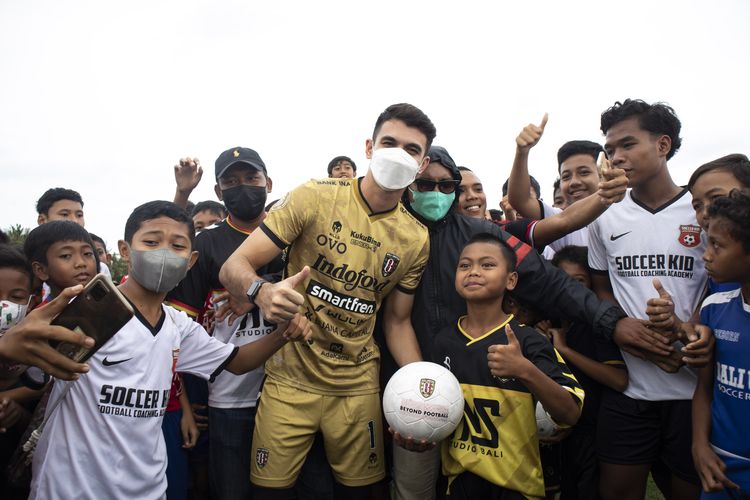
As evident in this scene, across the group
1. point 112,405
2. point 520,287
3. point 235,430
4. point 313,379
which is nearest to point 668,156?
point 520,287

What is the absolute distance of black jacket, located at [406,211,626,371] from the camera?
335cm

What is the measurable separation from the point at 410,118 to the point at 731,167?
80.5 inches

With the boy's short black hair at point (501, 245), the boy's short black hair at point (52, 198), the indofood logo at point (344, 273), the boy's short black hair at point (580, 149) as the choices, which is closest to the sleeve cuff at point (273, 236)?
the indofood logo at point (344, 273)

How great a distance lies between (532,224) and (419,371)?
1.70 m

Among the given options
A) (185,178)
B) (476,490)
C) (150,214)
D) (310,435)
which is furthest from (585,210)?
(185,178)

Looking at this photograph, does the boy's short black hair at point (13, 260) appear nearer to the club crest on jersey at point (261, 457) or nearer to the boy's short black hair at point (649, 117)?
the club crest on jersey at point (261, 457)

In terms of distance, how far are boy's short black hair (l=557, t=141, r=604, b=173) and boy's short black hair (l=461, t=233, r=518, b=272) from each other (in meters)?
1.93

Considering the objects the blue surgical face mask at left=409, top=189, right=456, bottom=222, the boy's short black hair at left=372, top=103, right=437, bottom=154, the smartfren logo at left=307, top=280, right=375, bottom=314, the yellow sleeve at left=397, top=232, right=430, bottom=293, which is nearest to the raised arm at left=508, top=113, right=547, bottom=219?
the blue surgical face mask at left=409, top=189, right=456, bottom=222

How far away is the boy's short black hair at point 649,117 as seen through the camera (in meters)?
3.45

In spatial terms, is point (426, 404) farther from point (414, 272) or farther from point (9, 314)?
point (9, 314)

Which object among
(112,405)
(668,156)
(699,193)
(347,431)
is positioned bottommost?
(347,431)

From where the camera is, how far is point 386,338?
353 centimetres

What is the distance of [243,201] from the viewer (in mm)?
3801

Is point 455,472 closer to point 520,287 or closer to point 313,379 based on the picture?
point 313,379
